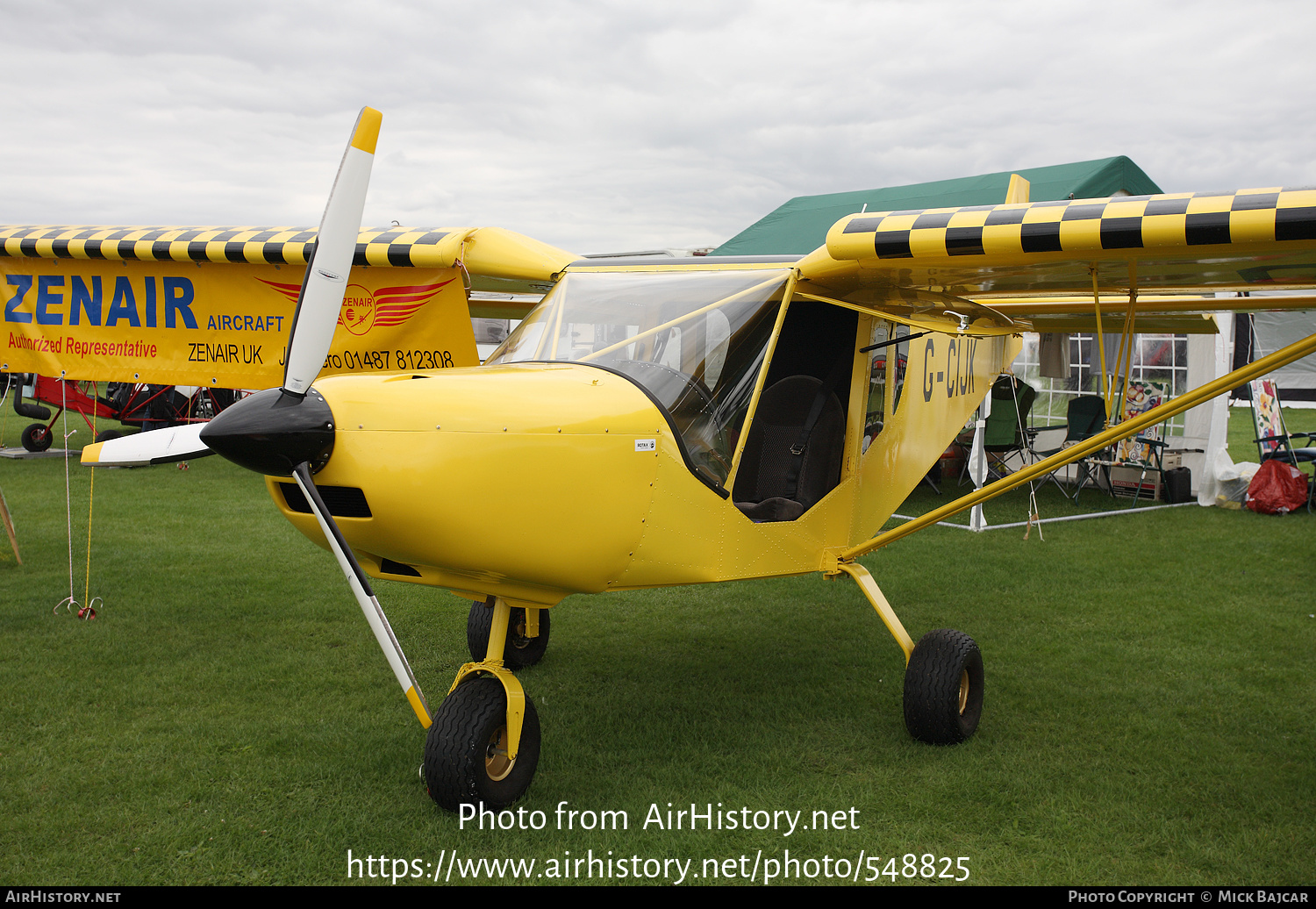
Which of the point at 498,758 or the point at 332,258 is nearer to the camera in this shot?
the point at 332,258

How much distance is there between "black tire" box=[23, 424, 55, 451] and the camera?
1436cm

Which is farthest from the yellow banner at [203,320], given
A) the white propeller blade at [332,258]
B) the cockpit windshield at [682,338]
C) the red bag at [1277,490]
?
the red bag at [1277,490]

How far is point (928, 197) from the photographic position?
46.4 ft

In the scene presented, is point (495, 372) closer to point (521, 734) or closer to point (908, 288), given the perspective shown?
point (521, 734)

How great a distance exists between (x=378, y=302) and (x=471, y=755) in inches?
105

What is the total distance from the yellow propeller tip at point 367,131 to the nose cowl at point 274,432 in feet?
2.68

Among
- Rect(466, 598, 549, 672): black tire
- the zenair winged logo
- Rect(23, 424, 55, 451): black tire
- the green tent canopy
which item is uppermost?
the green tent canopy

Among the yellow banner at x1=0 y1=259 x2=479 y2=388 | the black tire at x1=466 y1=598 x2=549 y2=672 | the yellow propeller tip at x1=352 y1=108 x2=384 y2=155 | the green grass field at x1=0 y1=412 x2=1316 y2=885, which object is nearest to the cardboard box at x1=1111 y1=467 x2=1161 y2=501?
the green grass field at x1=0 y1=412 x2=1316 y2=885

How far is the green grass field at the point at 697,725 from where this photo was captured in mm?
3254

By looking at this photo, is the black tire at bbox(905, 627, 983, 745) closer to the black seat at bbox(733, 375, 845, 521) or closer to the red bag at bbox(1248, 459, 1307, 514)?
the black seat at bbox(733, 375, 845, 521)

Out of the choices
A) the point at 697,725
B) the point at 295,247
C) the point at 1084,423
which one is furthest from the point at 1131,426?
the point at 1084,423

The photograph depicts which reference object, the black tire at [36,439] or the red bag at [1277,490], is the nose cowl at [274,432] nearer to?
the red bag at [1277,490]

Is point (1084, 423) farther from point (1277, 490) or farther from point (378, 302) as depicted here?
point (378, 302)
